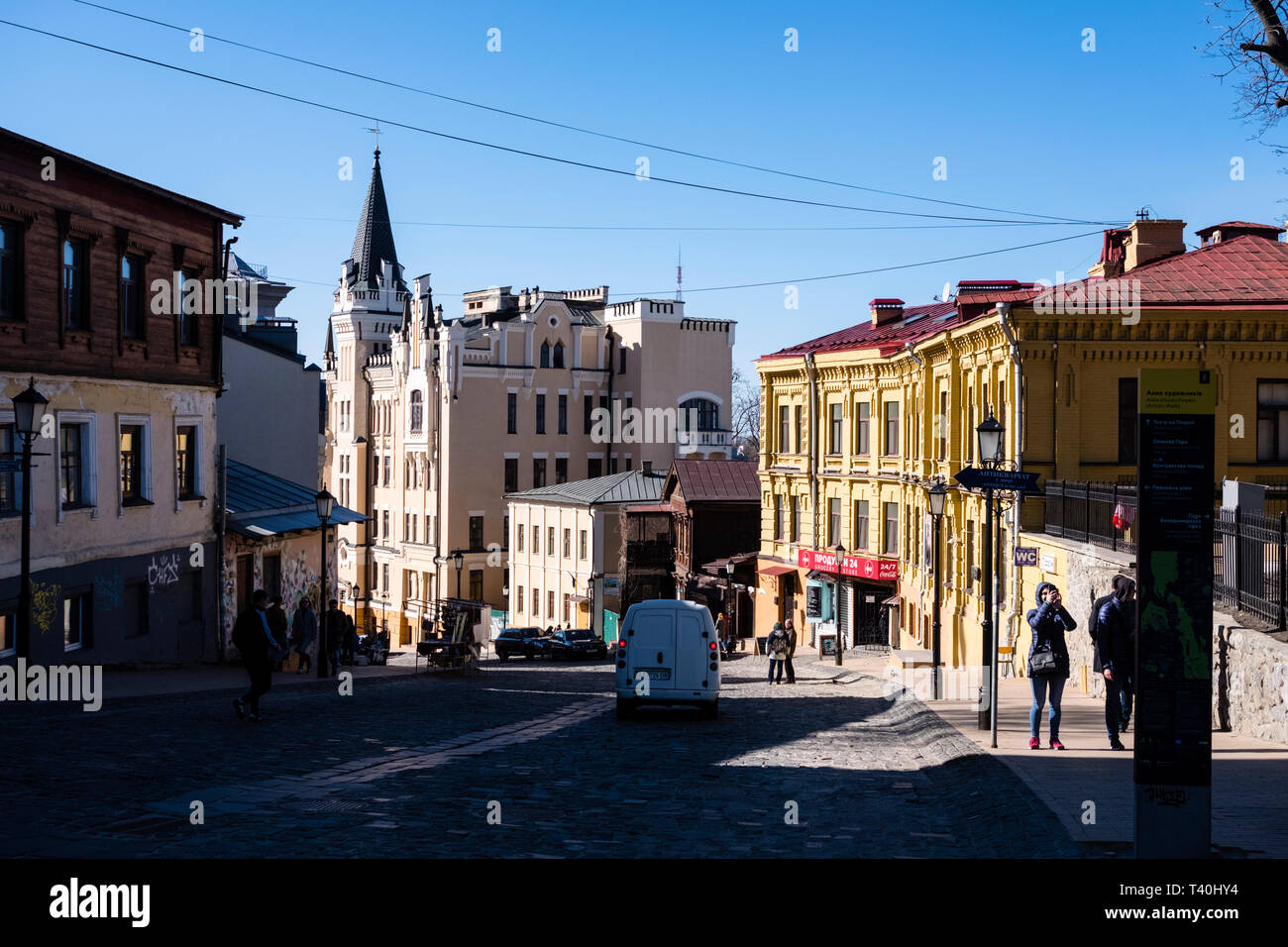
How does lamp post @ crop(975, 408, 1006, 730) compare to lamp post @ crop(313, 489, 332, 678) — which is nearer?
lamp post @ crop(975, 408, 1006, 730)

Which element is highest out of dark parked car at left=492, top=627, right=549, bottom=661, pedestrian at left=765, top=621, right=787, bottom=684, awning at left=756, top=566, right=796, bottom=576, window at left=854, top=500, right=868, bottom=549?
window at left=854, top=500, right=868, bottom=549

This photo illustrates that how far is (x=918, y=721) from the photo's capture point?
18641 mm

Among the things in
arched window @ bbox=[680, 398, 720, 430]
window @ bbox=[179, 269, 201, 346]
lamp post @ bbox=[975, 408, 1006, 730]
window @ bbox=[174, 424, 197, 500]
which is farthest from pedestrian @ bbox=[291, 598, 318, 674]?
arched window @ bbox=[680, 398, 720, 430]

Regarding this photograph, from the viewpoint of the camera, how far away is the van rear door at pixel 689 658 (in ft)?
65.6

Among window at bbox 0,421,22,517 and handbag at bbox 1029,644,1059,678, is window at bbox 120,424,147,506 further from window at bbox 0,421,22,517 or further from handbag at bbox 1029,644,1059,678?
handbag at bbox 1029,644,1059,678

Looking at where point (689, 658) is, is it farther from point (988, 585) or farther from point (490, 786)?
point (490, 786)

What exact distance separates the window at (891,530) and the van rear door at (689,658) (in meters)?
24.5

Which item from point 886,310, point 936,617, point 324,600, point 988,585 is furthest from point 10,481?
point 886,310

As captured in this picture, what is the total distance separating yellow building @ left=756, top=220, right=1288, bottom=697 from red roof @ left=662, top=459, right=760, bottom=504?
41.5 ft

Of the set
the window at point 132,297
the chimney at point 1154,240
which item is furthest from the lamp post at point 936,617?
the window at point 132,297

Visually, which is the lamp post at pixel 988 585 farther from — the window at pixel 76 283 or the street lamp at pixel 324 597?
the window at pixel 76 283

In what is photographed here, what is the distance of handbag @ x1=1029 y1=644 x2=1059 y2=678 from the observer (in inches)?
550
